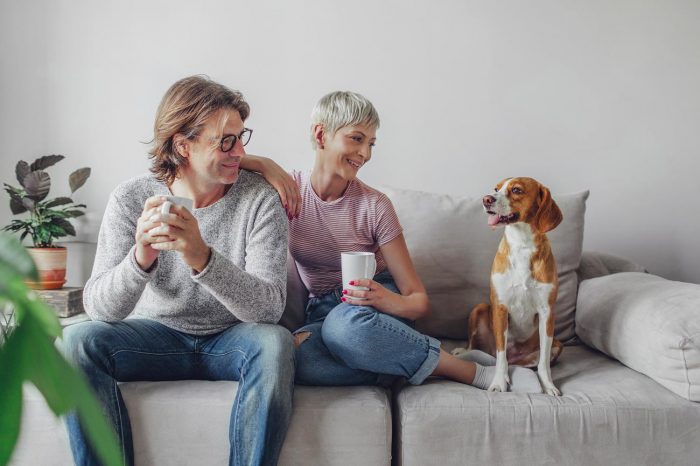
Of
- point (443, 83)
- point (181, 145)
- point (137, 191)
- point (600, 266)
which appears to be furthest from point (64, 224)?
point (600, 266)

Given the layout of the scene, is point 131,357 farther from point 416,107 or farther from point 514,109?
point 514,109

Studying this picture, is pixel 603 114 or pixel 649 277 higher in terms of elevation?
pixel 603 114

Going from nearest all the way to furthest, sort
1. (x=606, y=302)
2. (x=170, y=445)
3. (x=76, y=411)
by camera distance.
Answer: (x=76, y=411), (x=170, y=445), (x=606, y=302)

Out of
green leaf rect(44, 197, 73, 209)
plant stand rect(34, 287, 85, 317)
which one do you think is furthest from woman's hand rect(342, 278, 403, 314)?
green leaf rect(44, 197, 73, 209)

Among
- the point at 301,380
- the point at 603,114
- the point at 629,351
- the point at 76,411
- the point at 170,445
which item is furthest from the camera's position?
the point at 603,114

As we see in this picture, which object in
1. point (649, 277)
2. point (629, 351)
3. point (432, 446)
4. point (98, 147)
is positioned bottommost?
point (432, 446)

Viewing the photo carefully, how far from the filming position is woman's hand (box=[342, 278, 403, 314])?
1.54 metres

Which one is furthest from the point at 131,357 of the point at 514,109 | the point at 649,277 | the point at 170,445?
the point at 514,109

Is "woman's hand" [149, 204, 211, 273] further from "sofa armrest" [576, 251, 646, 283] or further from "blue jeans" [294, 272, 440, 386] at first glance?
"sofa armrest" [576, 251, 646, 283]

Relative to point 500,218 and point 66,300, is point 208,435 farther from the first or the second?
point 66,300

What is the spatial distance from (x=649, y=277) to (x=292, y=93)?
1364mm

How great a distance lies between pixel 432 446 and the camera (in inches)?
54.8

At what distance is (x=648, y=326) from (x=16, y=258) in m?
1.63

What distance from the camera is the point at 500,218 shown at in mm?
1535
